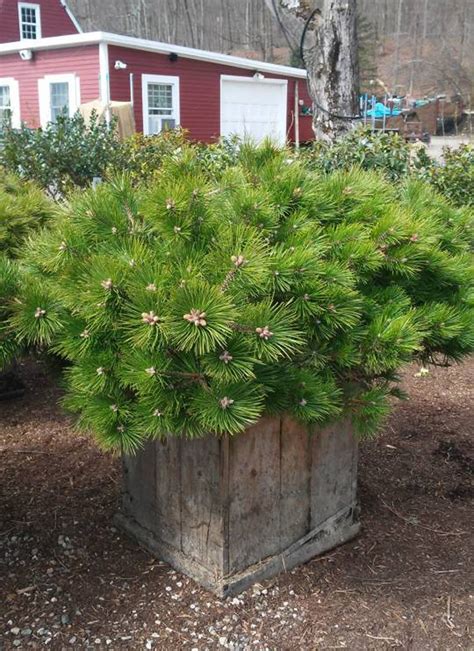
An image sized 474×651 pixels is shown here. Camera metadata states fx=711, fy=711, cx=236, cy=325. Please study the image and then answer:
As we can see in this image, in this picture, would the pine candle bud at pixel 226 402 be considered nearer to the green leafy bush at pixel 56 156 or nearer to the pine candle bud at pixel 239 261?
the pine candle bud at pixel 239 261

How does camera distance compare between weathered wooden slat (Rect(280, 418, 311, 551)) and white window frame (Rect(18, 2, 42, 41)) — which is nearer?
weathered wooden slat (Rect(280, 418, 311, 551))

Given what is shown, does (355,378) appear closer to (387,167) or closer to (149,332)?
(149,332)

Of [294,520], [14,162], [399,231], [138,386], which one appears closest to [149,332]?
[138,386]

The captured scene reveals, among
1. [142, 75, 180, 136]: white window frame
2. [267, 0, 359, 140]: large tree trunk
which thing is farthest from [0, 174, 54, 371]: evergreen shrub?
[142, 75, 180, 136]: white window frame

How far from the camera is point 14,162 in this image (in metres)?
6.02

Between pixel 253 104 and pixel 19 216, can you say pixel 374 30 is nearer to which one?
pixel 253 104

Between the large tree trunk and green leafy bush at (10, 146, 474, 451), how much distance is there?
4.72 metres

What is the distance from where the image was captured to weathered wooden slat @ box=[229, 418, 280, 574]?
7.28 feet

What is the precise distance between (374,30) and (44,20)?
25.6 m

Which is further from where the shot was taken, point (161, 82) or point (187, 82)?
point (187, 82)

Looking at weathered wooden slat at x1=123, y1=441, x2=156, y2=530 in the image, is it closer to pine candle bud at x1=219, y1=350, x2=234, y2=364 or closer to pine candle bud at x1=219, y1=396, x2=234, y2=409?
pine candle bud at x1=219, y1=396, x2=234, y2=409

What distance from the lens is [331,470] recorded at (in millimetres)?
2543

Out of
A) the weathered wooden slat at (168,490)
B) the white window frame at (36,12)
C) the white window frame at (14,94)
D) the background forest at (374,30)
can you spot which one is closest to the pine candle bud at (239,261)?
the weathered wooden slat at (168,490)

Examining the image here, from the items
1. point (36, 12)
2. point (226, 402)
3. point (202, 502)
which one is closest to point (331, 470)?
point (202, 502)
